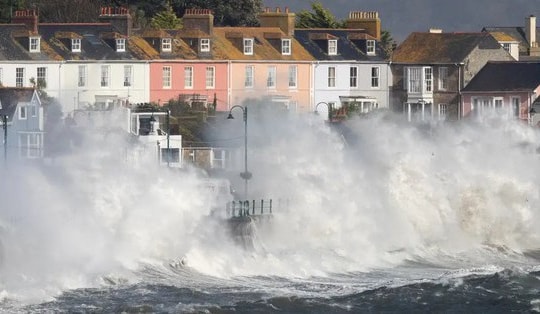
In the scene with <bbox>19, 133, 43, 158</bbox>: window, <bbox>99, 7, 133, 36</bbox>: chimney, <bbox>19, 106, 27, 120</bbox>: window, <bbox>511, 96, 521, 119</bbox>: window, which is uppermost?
<bbox>99, 7, 133, 36</bbox>: chimney

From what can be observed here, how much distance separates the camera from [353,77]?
12025 centimetres

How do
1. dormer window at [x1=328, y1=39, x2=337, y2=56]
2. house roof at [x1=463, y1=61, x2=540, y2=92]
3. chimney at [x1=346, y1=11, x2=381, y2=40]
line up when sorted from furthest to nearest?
chimney at [x1=346, y1=11, x2=381, y2=40] → dormer window at [x1=328, y1=39, x2=337, y2=56] → house roof at [x1=463, y1=61, x2=540, y2=92]

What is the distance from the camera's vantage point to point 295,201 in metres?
84.4

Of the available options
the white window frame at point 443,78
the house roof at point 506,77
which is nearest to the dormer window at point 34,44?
the white window frame at point 443,78

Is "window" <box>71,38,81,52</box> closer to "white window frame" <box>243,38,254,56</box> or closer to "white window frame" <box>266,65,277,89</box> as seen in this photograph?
"white window frame" <box>243,38,254,56</box>

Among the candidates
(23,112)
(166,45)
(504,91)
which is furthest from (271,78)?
(23,112)

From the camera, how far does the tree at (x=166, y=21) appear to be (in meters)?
124

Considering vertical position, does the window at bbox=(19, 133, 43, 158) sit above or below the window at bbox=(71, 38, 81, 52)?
below

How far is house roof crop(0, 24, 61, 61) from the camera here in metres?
109

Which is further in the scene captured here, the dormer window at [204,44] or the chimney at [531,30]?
the chimney at [531,30]

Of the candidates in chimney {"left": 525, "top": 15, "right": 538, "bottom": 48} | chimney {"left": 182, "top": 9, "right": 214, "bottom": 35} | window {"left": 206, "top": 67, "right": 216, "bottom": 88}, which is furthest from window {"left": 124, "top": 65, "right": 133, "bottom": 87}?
chimney {"left": 525, "top": 15, "right": 538, "bottom": 48}

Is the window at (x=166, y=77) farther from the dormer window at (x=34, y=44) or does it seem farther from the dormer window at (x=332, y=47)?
the dormer window at (x=332, y=47)

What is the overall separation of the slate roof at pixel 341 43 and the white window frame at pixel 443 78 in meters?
2.77

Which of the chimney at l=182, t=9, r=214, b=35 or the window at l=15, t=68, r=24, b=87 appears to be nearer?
the window at l=15, t=68, r=24, b=87
